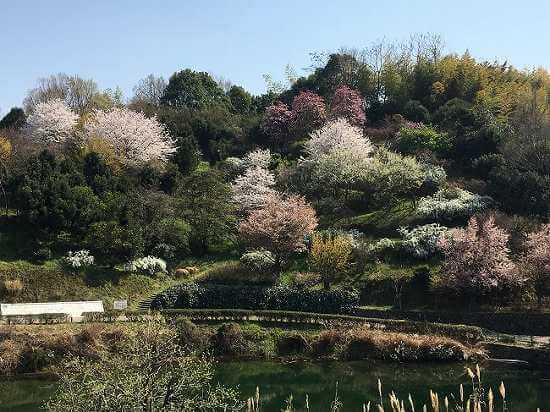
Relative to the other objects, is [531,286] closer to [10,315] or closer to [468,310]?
[468,310]

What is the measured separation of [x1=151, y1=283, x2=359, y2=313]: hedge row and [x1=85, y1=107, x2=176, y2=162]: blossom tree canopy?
19.8m

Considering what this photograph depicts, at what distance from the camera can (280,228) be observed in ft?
134

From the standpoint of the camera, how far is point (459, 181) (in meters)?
51.9

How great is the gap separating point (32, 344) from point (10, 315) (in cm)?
395

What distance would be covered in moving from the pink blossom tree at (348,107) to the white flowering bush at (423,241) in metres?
26.6

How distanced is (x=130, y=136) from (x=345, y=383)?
3436 cm

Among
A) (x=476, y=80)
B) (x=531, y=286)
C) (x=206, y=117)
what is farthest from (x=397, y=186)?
(x=206, y=117)

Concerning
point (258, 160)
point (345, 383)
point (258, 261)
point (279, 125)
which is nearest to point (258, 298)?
point (258, 261)

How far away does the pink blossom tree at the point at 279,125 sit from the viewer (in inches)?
2707

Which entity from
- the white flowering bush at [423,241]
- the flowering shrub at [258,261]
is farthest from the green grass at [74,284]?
the white flowering bush at [423,241]

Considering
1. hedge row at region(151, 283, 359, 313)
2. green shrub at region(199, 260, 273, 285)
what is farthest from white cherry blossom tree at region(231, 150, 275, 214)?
hedge row at region(151, 283, 359, 313)

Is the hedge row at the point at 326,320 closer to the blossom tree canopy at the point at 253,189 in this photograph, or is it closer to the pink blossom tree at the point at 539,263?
the pink blossom tree at the point at 539,263

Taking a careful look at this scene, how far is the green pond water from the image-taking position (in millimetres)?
26891

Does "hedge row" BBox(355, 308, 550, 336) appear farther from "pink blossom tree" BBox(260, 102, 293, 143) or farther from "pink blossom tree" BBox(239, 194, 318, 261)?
"pink blossom tree" BBox(260, 102, 293, 143)
